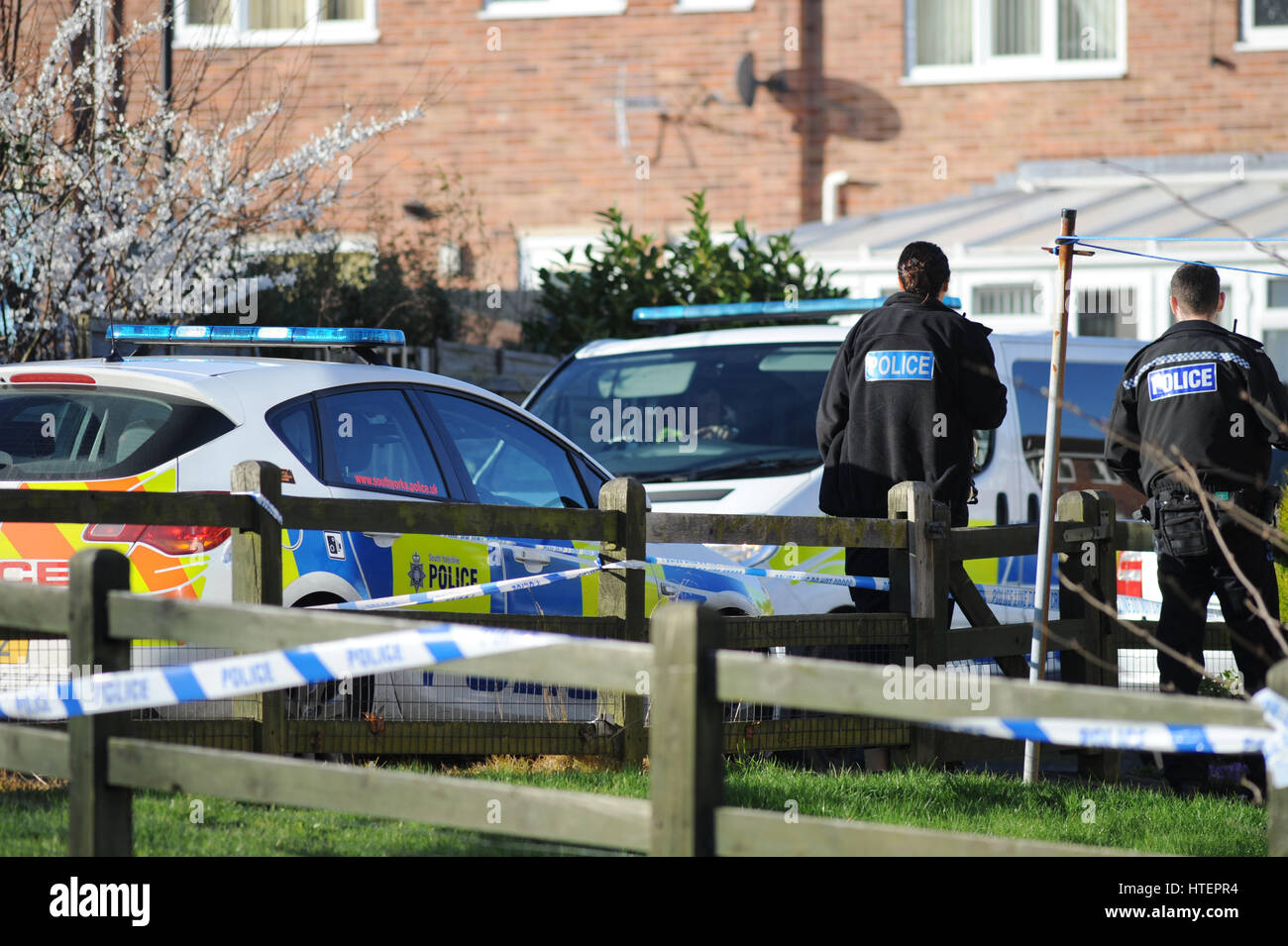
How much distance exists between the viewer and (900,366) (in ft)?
22.7

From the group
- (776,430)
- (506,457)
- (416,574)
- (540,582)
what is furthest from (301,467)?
(776,430)

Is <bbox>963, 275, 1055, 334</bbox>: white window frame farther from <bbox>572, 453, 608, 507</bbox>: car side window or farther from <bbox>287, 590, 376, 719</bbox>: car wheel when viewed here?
<bbox>287, 590, 376, 719</bbox>: car wheel

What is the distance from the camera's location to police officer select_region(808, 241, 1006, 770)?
6.91 meters

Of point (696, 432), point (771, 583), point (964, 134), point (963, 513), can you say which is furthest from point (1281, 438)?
point (964, 134)

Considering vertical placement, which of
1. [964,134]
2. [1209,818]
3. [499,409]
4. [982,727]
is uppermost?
[964,134]

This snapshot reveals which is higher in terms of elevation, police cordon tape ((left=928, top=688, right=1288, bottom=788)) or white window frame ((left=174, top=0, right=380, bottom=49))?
white window frame ((left=174, top=0, right=380, bottom=49))

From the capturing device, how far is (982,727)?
3123 mm

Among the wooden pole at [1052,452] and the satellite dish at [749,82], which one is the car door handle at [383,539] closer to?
the wooden pole at [1052,452]

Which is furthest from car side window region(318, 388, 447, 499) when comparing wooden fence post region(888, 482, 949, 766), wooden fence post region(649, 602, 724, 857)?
wooden fence post region(649, 602, 724, 857)

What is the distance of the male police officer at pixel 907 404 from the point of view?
691 centimetres

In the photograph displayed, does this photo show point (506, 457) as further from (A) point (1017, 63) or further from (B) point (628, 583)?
(A) point (1017, 63)

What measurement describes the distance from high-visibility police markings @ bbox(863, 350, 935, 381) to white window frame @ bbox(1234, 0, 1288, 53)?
1340 cm
